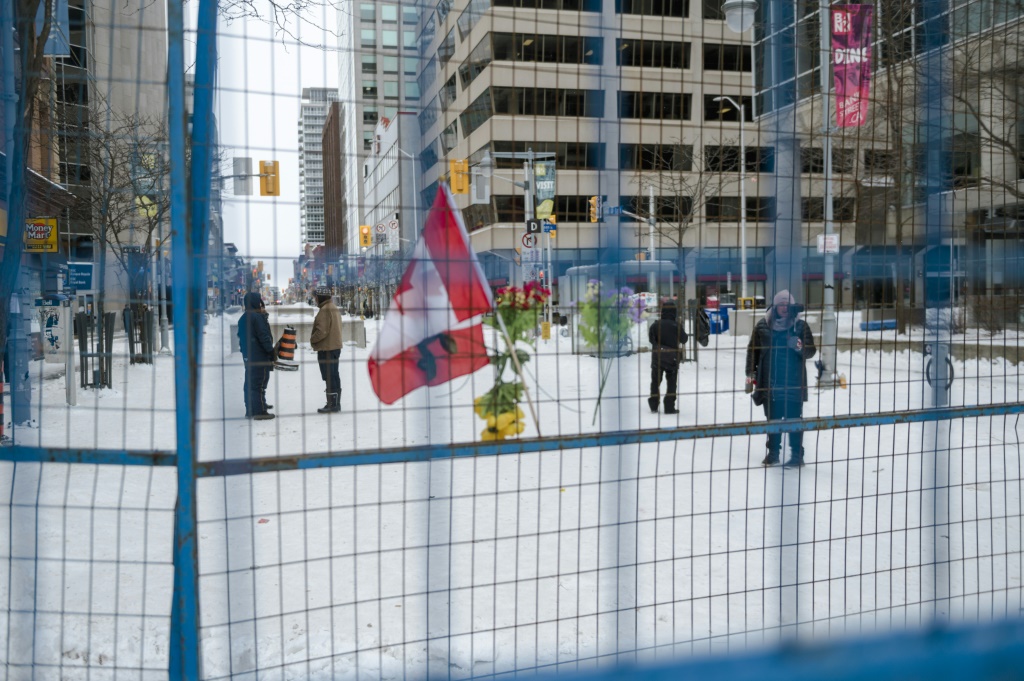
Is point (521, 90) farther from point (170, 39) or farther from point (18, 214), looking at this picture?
point (18, 214)

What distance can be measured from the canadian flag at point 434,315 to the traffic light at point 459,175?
36 mm

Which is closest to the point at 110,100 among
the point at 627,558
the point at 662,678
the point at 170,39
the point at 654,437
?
the point at 170,39

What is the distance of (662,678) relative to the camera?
0.85m

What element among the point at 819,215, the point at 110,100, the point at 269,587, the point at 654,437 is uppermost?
the point at 110,100

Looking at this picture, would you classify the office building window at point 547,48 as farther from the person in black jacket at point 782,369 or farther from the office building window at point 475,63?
the person in black jacket at point 782,369

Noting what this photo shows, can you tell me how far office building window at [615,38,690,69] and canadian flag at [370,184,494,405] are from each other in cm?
88

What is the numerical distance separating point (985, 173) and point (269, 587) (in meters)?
4.56

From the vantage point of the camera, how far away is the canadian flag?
3033 mm

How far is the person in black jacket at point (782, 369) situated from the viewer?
438 cm

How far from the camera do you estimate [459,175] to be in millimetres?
3096

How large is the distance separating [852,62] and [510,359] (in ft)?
6.42

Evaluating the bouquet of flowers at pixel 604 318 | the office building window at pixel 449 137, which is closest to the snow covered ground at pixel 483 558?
the bouquet of flowers at pixel 604 318

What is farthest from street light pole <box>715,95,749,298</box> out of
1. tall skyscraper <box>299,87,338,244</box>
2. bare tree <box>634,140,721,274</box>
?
tall skyscraper <box>299,87,338,244</box>

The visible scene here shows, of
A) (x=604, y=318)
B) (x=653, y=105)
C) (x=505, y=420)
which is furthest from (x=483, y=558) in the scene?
(x=653, y=105)
